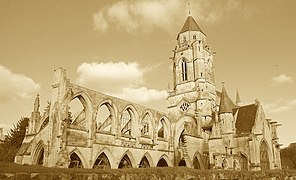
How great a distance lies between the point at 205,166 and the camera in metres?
32.4

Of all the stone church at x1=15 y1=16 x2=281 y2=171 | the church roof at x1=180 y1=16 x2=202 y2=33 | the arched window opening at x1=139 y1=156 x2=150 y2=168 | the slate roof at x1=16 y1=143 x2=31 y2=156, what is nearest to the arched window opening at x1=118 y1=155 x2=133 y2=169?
the stone church at x1=15 y1=16 x2=281 y2=171

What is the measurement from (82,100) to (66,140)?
4.15m

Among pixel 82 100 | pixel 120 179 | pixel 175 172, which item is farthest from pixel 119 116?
pixel 120 179

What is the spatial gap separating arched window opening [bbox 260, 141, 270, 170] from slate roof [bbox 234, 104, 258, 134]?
3.10 meters

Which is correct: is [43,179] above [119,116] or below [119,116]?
below

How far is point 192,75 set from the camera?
40188 millimetres

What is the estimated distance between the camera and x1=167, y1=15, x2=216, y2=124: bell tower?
37.3 metres

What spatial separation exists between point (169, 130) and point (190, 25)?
1911cm

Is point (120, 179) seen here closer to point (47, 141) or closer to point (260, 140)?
point (47, 141)

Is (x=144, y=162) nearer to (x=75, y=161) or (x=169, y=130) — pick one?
(x=169, y=130)

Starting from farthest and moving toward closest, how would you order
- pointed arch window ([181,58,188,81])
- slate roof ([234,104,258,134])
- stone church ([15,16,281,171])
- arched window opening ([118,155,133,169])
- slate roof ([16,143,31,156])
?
pointed arch window ([181,58,188,81]) → slate roof ([234,104,258,134]) → arched window opening ([118,155,133,169]) → slate roof ([16,143,31,156]) → stone church ([15,16,281,171])

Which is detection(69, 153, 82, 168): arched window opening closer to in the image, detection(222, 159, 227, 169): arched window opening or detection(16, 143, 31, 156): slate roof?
detection(16, 143, 31, 156): slate roof

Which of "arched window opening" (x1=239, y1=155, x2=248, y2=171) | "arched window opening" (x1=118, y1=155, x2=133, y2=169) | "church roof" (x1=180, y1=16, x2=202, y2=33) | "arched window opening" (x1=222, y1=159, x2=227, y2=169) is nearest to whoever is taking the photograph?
"arched window opening" (x1=118, y1=155, x2=133, y2=169)

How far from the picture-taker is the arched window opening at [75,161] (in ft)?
73.1
